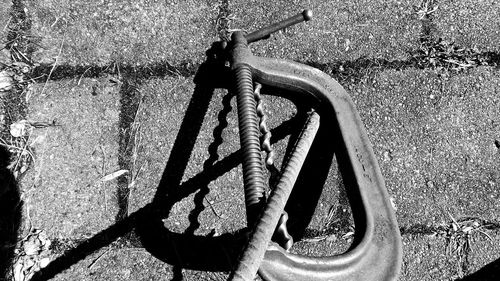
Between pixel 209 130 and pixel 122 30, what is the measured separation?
349 millimetres

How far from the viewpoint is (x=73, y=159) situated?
4.61ft

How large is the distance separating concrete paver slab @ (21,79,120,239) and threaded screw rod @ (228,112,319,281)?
49cm

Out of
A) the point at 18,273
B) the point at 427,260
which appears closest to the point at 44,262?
the point at 18,273

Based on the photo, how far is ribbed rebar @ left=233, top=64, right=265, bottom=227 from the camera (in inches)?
42.6

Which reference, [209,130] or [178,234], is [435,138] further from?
[178,234]

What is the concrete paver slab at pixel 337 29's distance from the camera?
1.53 meters

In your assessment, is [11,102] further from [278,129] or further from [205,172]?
[278,129]

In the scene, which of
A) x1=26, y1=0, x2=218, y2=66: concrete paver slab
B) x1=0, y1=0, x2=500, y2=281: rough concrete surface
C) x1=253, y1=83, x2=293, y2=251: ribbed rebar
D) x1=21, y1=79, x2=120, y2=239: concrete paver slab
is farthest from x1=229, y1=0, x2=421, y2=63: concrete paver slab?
x1=21, y1=79, x2=120, y2=239: concrete paver slab

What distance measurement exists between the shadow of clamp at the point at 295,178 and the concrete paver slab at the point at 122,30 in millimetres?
138

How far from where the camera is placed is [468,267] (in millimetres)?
1409

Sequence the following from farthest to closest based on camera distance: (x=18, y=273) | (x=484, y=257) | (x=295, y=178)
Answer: (x=484, y=257), (x=18, y=273), (x=295, y=178)

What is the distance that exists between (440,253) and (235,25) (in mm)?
763

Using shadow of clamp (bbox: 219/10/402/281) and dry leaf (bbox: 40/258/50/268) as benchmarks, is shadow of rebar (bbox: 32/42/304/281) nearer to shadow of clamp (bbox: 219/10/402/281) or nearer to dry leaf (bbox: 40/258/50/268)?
dry leaf (bbox: 40/258/50/268)

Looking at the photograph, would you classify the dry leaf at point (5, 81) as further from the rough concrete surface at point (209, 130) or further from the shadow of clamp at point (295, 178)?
the shadow of clamp at point (295, 178)
